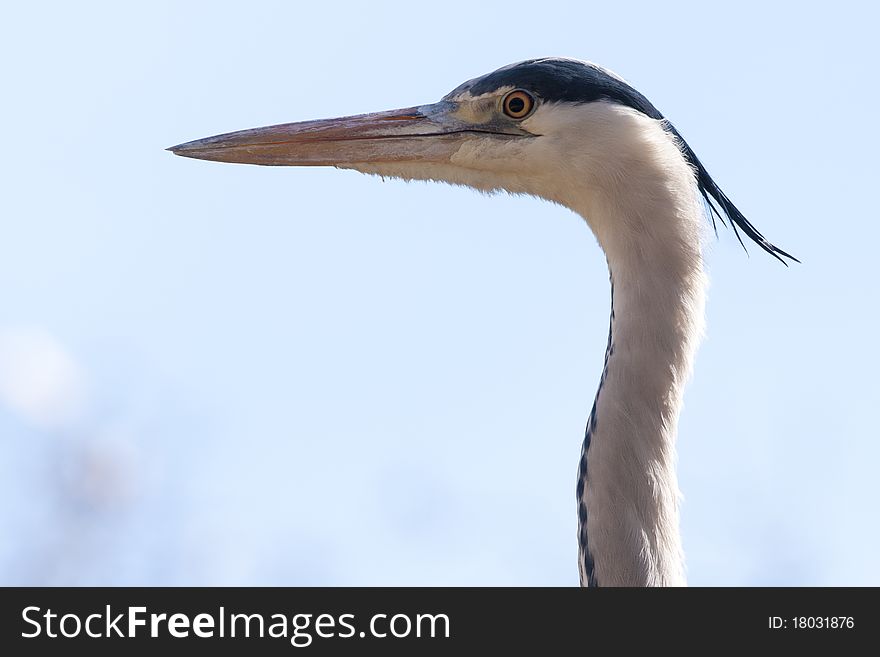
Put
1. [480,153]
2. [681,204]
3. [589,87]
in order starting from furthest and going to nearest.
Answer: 1. [480,153]
2. [589,87]
3. [681,204]

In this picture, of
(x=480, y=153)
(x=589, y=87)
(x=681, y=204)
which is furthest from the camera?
(x=480, y=153)

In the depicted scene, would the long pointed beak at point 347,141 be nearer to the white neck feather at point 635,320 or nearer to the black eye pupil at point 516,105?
the black eye pupil at point 516,105

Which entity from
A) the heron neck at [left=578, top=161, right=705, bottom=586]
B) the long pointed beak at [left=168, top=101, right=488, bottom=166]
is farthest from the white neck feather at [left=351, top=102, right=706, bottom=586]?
the long pointed beak at [left=168, top=101, right=488, bottom=166]

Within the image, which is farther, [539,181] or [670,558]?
[539,181]

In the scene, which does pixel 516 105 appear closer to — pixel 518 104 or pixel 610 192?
pixel 518 104

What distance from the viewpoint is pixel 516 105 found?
2555 millimetres

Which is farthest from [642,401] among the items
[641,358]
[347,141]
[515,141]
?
[347,141]

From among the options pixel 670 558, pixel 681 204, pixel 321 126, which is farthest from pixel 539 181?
pixel 670 558

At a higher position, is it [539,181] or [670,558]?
[539,181]

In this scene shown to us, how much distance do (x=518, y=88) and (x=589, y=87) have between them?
0.62 feet
